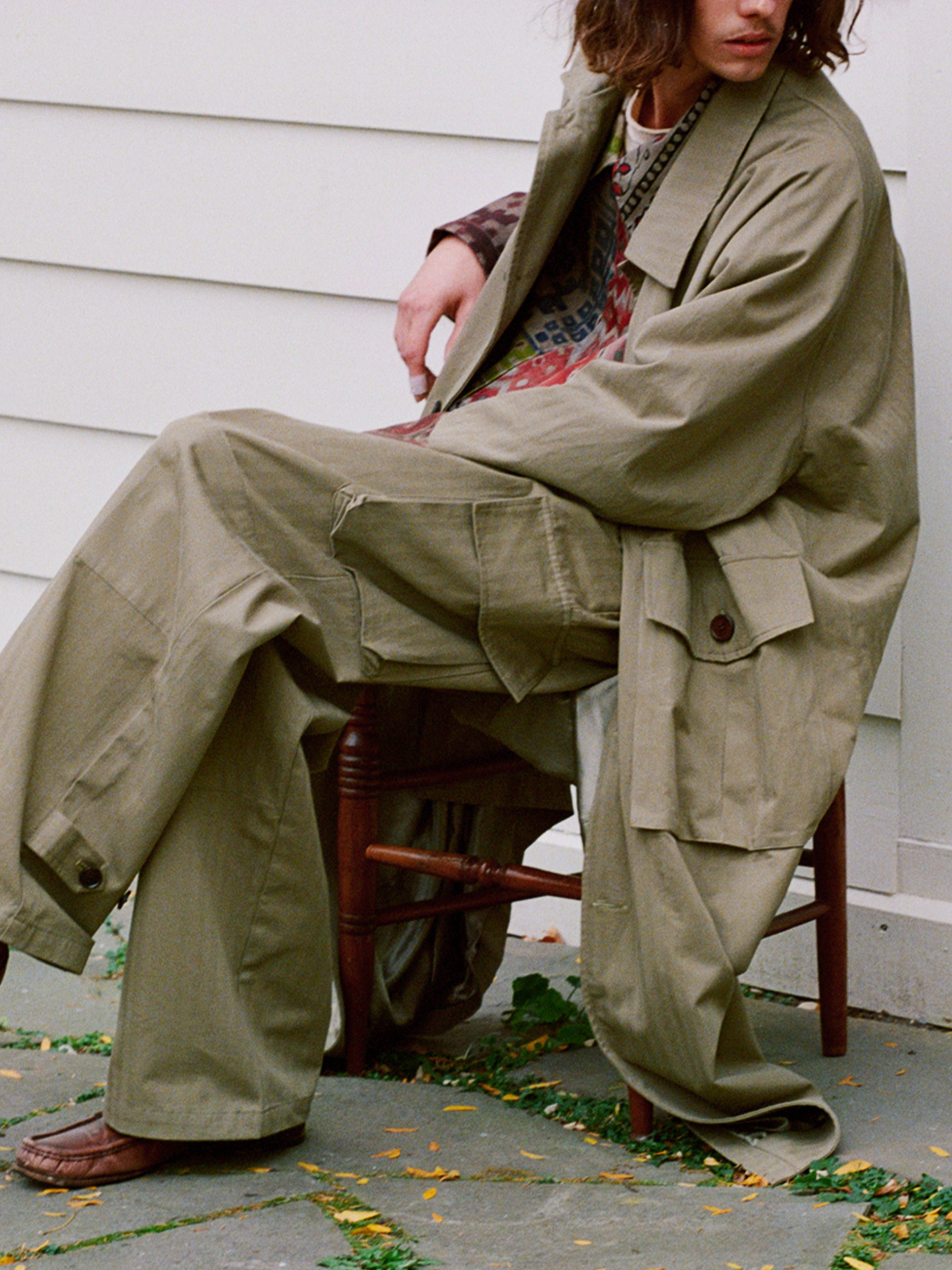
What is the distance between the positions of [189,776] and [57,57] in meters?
2.14

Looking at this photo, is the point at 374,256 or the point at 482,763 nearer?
the point at 482,763

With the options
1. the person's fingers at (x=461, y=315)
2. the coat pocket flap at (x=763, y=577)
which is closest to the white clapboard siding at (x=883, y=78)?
the person's fingers at (x=461, y=315)

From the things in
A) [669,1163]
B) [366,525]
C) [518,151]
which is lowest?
[669,1163]

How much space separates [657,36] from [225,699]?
0.97 meters

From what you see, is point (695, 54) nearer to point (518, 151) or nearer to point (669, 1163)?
point (518, 151)

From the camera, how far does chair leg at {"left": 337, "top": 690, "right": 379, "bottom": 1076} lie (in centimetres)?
243

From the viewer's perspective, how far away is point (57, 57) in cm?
352

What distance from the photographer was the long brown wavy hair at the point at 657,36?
7.13 ft

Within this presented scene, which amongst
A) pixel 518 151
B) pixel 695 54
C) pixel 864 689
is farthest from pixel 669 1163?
pixel 518 151

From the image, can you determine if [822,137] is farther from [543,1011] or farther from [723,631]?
[543,1011]

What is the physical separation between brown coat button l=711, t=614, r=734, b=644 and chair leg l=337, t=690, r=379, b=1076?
20.3 inches

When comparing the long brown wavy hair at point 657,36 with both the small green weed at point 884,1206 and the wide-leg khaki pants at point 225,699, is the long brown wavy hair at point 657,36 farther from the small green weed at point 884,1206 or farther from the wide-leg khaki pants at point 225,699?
the small green weed at point 884,1206

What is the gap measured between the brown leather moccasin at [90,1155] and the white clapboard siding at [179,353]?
1557mm

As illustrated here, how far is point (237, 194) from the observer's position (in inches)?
131
